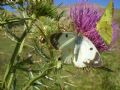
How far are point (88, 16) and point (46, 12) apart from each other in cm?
21

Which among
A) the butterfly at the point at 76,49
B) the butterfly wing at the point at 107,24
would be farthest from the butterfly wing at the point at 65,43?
the butterfly wing at the point at 107,24

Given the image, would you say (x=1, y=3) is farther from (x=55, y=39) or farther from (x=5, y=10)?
(x=55, y=39)

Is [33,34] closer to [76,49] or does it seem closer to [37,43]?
[37,43]

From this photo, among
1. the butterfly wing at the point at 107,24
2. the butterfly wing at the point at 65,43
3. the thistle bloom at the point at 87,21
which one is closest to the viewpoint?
the butterfly wing at the point at 107,24

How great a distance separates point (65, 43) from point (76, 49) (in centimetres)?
5

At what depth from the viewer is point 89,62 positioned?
1.44 metres

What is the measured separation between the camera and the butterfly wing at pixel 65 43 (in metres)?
1.43

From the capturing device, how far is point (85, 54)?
1.46 metres

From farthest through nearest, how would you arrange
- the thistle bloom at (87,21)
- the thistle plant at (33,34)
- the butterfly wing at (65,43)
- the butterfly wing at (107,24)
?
the thistle bloom at (87,21) < the thistle plant at (33,34) < the butterfly wing at (65,43) < the butterfly wing at (107,24)

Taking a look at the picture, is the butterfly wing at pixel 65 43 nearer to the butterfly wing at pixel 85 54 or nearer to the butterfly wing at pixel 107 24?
the butterfly wing at pixel 85 54

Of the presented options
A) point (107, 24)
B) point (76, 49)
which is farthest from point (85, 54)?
point (107, 24)

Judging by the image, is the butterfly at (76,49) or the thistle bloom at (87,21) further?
the thistle bloom at (87,21)

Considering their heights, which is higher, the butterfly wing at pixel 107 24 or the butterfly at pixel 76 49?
the butterfly wing at pixel 107 24

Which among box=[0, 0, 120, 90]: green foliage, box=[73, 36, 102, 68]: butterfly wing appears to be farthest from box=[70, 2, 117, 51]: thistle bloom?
box=[73, 36, 102, 68]: butterfly wing
